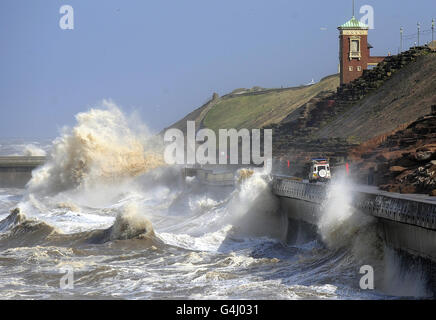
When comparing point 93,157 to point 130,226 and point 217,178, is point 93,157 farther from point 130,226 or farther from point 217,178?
point 130,226

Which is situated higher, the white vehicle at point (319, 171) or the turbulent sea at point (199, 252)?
the white vehicle at point (319, 171)

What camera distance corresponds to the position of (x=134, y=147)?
60.0 meters

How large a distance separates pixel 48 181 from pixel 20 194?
2420 mm

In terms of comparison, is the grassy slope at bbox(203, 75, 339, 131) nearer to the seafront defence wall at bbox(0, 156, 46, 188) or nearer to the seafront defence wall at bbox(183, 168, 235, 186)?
the seafront defence wall at bbox(0, 156, 46, 188)

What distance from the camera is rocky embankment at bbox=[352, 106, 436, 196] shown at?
23703 mm

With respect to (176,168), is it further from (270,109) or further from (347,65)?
(270,109)

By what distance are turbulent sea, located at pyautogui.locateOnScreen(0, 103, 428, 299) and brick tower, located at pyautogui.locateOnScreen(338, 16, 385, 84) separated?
25225mm

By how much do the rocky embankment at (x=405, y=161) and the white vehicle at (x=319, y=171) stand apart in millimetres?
1228

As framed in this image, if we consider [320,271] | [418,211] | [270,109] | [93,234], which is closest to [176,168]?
[93,234]

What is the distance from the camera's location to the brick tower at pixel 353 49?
66375 mm

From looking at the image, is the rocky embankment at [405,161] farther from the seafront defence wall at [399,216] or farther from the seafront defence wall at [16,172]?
the seafront defence wall at [16,172]

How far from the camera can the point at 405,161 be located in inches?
1053

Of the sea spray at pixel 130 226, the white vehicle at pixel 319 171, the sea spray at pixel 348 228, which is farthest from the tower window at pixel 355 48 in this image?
the sea spray at pixel 348 228

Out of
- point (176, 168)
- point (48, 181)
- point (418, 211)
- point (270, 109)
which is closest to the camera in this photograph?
point (418, 211)
